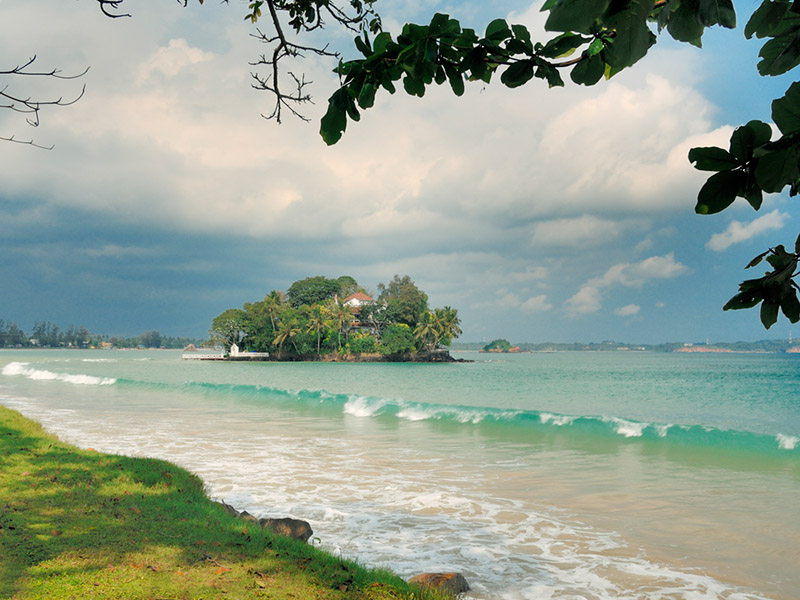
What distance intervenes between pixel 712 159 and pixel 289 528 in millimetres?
6254

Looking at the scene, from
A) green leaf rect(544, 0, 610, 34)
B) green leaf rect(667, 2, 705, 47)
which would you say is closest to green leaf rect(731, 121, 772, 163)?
green leaf rect(667, 2, 705, 47)

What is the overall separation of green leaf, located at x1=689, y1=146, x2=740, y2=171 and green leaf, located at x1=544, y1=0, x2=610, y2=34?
382 mm

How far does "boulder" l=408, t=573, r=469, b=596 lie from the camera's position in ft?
16.0

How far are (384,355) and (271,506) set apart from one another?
87.3 metres

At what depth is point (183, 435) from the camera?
620 inches

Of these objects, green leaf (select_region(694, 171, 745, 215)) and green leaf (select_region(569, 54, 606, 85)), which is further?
green leaf (select_region(569, 54, 606, 85))

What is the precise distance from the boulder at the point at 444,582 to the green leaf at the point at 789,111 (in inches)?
189

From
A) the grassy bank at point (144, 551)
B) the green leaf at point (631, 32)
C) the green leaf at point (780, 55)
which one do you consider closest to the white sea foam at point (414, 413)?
the grassy bank at point (144, 551)

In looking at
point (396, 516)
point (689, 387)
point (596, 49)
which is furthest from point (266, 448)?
point (689, 387)

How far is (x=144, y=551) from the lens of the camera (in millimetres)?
4852

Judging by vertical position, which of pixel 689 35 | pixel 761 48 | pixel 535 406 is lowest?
pixel 535 406

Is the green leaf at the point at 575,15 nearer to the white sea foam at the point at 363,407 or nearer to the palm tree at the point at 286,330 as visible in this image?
the white sea foam at the point at 363,407

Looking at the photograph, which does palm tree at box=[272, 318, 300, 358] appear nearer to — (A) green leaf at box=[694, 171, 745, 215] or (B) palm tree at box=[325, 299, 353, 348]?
(B) palm tree at box=[325, 299, 353, 348]

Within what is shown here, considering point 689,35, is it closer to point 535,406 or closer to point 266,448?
point 266,448
